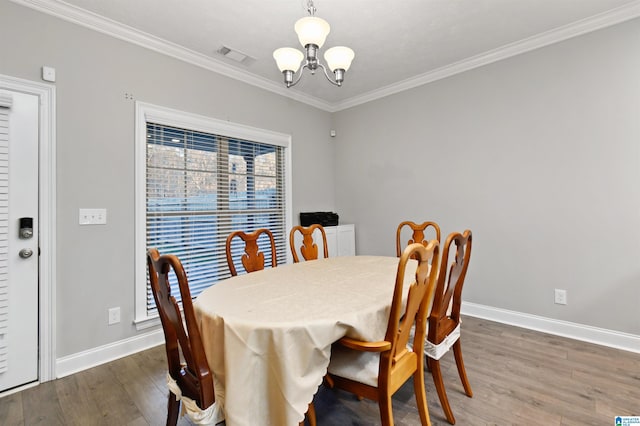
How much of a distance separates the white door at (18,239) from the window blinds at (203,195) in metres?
0.76

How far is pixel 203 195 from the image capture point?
311cm

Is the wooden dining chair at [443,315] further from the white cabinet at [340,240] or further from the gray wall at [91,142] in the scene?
the gray wall at [91,142]

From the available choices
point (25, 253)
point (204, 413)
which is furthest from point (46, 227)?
point (204, 413)

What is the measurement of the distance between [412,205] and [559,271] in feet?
5.19

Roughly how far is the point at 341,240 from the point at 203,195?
1908 millimetres

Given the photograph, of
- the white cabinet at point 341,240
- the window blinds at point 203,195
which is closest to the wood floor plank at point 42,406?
the window blinds at point 203,195

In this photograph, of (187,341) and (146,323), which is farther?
(146,323)

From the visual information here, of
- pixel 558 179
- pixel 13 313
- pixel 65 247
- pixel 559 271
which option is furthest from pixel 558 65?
pixel 13 313

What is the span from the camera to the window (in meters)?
2.69

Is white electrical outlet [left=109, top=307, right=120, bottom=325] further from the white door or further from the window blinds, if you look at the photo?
the white door

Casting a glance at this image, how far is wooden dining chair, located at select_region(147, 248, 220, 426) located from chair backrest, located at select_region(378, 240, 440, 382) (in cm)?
70

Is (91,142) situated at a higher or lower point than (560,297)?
higher

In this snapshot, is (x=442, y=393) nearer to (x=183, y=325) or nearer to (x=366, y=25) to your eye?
(x=183, y=325)

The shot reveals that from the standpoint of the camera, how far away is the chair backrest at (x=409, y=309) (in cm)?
119
